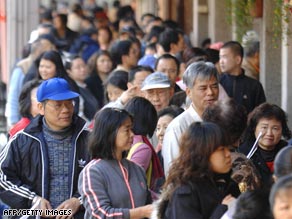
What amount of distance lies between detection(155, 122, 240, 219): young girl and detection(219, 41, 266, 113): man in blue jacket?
5357 millimetres

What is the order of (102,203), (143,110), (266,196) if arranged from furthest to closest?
(143,110)
(102,203)
(266,196)

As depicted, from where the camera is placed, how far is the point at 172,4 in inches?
1055

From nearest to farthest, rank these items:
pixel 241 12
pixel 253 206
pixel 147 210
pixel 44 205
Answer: pixel 253 206 < pixel 147 210 < pixel 44 205 < pixel 241 12

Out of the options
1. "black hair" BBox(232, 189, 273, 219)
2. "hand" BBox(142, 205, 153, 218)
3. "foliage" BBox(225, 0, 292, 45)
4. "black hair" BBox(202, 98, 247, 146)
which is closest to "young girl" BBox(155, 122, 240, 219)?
"black hair" BBox(232, 189, 273, 219)

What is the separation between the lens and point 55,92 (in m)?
8.59

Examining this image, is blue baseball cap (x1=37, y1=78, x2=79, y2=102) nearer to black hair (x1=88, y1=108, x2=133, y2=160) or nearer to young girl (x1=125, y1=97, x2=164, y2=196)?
young girl (x1=125, y1=97, x2=164, y2=196)

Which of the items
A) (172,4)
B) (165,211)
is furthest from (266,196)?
(172,4)

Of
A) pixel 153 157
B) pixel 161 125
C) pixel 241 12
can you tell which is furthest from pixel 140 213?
pixel 241 12

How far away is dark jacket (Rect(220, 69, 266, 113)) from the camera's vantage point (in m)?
12.3

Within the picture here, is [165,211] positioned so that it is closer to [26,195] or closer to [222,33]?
[26,195]

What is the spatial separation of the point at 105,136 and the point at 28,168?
3.18 feet

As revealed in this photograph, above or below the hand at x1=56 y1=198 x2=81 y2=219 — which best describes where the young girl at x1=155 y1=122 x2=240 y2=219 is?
above

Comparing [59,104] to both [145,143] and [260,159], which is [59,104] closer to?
[145,143]

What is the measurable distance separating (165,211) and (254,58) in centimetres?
777
